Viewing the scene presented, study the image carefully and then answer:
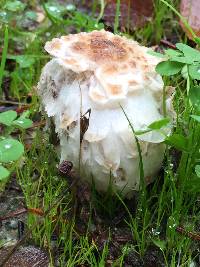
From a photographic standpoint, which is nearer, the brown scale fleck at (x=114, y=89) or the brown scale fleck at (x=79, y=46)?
the brown scale fleck at (x=114, y=89)

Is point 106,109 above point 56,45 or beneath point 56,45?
beneath

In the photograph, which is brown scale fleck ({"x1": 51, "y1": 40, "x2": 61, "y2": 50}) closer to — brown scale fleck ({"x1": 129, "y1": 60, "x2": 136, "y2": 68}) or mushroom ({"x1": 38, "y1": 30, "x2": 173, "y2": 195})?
mushroom ({"x1": 38, "y1": 30, "x2": 173, "y2": 195})

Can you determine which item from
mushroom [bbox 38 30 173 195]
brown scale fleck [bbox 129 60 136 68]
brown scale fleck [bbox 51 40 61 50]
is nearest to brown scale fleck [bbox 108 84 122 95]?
mushroom [bbox 38 30 173 195]

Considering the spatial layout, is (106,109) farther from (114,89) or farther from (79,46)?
(79,46)

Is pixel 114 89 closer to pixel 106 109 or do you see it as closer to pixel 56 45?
pixel 106 109

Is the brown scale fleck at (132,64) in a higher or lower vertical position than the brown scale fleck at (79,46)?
lower

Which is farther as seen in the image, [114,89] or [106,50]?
[106,50]

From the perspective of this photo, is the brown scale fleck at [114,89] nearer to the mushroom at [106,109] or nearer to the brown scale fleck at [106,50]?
the mushroom at [106,109]

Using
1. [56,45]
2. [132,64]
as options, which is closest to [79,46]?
[56,45]

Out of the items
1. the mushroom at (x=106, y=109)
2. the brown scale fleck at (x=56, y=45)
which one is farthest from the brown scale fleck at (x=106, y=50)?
the brown scale fleck at (x=56, y=45)
